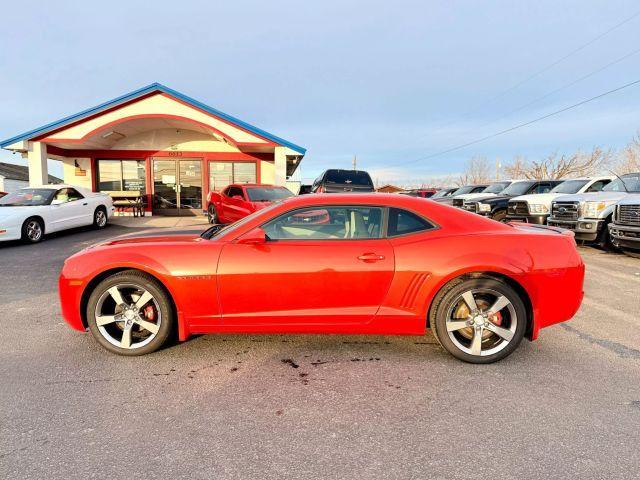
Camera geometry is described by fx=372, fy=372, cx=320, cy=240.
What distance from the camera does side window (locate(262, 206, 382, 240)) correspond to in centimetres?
325

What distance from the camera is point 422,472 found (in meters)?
1.97

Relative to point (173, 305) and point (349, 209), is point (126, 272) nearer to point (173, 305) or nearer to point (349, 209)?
point (173, 305)

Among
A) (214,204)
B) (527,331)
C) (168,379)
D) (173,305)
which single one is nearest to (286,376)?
(168,379)

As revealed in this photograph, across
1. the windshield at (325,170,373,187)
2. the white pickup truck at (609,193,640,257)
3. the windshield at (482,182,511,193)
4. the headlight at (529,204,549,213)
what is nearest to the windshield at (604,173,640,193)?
the white pickup truck at (609,193,640,257)

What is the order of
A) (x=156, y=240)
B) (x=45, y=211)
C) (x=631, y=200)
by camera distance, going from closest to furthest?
(x=156, y=240), (x=631, y=200), (x=45, y=211)

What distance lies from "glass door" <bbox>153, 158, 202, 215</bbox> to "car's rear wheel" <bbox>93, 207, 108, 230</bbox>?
5.47 meters

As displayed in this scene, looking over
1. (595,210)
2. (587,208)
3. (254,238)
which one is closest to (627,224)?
(595,210)

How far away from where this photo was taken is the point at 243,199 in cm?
1145

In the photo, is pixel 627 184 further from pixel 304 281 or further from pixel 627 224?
pixel 304 281

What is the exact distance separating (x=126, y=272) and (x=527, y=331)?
3.50m

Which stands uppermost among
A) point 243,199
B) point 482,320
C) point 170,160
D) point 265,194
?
point 170,160

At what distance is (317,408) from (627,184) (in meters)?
10.5

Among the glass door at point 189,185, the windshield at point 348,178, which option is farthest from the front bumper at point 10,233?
the glass door at point 189,185

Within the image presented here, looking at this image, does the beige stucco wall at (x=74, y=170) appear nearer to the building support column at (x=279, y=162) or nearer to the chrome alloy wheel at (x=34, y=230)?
the chrome alloy wheel at (x=34, y=230)
